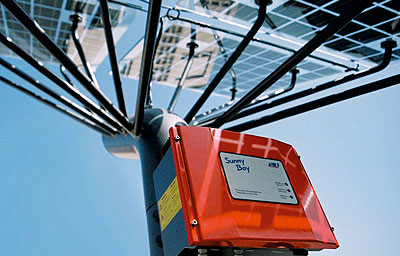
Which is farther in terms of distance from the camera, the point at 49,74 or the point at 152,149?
the point at 152,149

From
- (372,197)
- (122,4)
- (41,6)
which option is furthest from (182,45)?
(372,197)

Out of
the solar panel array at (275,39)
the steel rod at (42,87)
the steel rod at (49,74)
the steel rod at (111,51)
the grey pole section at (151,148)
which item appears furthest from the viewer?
the solar panel array at (275,39)

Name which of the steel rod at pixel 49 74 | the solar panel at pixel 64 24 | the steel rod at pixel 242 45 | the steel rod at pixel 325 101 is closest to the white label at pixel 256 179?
the steel rod at pixel 242 45

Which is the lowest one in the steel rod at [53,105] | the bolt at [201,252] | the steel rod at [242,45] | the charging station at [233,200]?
the steel rod at [53,105]

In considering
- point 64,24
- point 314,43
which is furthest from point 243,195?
point 64,24

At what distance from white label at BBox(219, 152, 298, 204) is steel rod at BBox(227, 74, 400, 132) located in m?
1.81

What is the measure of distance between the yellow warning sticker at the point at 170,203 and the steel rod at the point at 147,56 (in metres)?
1.29

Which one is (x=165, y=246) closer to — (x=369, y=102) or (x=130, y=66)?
(x=369, y=102)

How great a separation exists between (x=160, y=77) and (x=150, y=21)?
593 cm

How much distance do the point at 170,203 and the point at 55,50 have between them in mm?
1852

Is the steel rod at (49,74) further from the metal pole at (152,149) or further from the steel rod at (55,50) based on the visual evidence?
the metal pole at (152,149)

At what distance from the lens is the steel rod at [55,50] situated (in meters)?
3.30

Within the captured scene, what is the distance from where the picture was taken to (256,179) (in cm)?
281

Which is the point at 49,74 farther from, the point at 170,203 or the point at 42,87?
the point at 170,203
